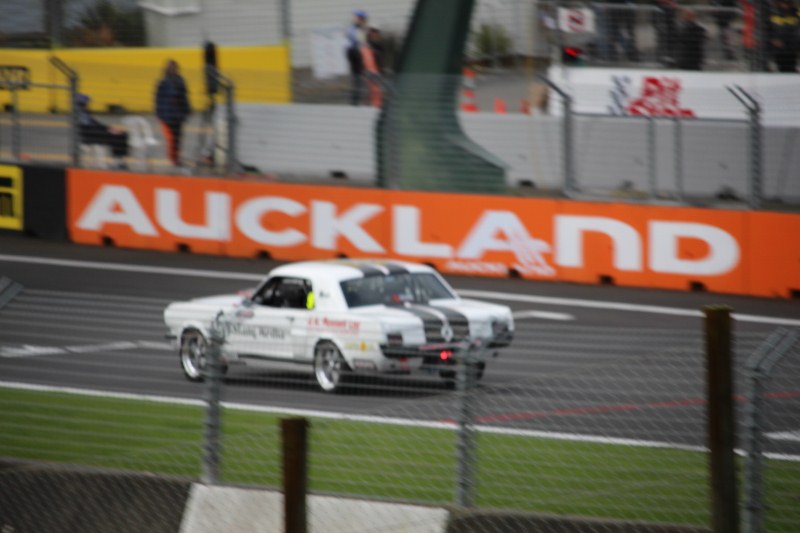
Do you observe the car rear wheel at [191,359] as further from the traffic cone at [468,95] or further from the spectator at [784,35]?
the spectator at [784,35]

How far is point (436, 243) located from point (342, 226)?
4.21 feet

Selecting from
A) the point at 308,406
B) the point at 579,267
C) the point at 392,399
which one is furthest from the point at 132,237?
the point at 392,399

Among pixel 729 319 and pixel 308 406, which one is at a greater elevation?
pixel 729 319

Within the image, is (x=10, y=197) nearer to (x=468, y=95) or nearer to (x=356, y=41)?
(x=356, y=41)

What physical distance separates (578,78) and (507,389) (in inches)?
518

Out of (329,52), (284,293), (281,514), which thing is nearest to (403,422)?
(281,514)

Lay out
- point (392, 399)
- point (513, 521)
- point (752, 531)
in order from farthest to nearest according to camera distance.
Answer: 1. point (392, 399)
2. point (513, 521)
3. point (752, 531)

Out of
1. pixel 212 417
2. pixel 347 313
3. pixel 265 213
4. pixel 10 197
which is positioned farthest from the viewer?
pixel 10 197

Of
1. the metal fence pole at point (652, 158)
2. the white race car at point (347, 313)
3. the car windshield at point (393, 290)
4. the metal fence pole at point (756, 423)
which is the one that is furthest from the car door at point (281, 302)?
the metal fence pole at point (756, 423)

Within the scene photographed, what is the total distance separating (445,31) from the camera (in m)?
19.7

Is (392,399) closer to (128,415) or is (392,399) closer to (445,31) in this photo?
(128,415)

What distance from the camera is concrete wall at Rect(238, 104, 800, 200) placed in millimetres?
Result: 17062

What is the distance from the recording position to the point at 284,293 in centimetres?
1401

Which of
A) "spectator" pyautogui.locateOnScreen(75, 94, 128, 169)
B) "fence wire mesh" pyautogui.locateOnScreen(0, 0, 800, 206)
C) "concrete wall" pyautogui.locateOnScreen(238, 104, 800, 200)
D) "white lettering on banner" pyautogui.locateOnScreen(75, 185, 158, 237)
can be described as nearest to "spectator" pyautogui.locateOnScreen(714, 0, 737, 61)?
"fence wire mesh" pyautogui.locateOnScreen(0, 0, 800, 206)
